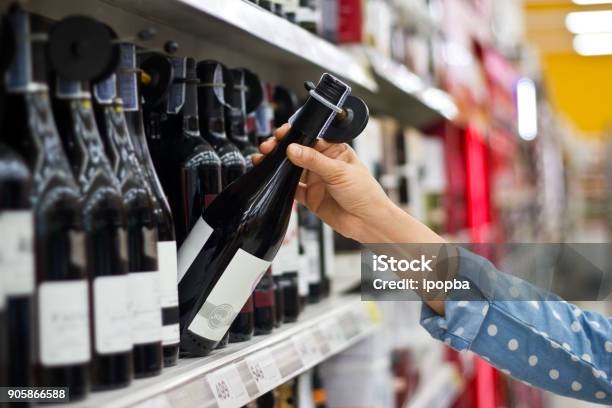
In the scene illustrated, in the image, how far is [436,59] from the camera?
3.41 m

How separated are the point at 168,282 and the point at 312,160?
0.28m

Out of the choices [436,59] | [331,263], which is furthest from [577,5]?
[331,263]

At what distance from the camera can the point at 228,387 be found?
1146 millimetres

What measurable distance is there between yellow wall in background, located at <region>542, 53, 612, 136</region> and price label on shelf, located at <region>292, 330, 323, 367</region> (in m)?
14.6

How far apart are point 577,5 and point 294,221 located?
11.1m

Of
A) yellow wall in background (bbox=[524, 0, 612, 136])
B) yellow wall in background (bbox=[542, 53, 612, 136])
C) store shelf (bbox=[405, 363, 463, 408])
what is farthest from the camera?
yellow wall in background (bbox=[542, 53, 612, 136])

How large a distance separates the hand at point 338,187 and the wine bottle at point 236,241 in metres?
0.04

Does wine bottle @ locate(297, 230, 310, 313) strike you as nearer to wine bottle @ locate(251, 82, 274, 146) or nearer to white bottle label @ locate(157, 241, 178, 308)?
wine bottle @ locate(251, 82, 274, 146)

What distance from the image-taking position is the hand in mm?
1287

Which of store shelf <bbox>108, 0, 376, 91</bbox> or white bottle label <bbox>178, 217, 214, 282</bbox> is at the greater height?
store shelf <bbox>108, 0, 376, 91</bbox>

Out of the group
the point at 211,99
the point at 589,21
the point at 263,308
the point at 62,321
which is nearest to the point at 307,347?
the point at 263,308

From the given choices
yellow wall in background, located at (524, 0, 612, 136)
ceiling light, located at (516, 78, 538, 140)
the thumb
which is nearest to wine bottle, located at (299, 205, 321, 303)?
the thumb

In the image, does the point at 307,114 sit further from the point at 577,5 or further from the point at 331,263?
the point at 577,5

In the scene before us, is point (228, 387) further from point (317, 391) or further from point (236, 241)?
point (317, 391)
